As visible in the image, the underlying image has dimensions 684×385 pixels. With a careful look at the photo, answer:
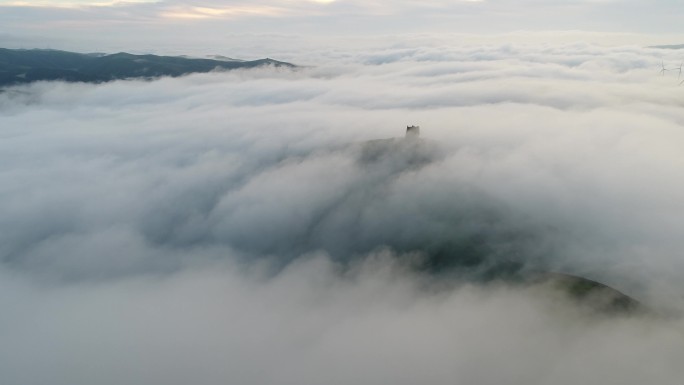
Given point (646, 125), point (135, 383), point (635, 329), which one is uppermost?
point (646, 125)

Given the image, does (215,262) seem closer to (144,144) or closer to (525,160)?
(525,160)

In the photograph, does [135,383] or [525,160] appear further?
[525,160]

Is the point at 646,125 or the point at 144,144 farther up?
the point at 646,125

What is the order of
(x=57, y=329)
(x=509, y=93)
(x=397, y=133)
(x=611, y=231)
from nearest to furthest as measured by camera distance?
(x=57, y=329) < (x=611, y=231) < (x=397, y=133) < (x=509, y=93)

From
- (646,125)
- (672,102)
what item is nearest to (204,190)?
(646,125)

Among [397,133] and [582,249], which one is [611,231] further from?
[397,133]

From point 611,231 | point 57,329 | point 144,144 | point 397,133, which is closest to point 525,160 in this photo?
point 611,231

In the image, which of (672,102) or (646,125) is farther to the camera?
(672,102)

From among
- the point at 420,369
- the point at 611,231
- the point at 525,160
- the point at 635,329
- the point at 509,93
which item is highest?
the point at 509,93

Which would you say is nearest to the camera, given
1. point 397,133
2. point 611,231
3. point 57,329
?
point 57,329
